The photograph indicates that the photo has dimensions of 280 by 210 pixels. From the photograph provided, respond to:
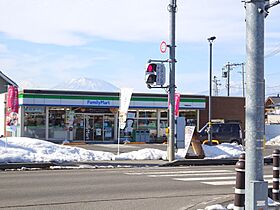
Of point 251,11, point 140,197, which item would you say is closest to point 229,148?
point 140,197

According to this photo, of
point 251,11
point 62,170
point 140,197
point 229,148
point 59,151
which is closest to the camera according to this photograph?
point 251,11

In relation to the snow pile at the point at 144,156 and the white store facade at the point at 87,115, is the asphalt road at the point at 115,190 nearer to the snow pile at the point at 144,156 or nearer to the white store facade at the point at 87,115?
the snow pile at the point at 144,156

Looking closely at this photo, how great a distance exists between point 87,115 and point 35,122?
4.24 meters

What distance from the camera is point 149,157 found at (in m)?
22.3

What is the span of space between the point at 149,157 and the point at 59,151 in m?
4.08

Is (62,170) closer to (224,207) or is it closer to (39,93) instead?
(224,207)

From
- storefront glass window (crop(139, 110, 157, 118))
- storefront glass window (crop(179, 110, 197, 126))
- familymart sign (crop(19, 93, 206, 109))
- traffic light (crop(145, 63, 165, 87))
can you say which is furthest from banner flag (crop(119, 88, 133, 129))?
storefront glass window (crop(179, 110, 197, 126))

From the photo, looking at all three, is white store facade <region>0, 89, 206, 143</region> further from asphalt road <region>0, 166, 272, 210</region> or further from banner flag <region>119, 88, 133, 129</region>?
asphalt road <region>0, 166, 272, 210</region>

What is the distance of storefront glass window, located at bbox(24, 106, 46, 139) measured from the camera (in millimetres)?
38094

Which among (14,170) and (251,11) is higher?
(251,11)

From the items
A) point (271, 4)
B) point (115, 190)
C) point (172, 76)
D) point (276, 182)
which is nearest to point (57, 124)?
point (172, 76)

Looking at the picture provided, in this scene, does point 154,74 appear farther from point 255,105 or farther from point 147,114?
point 147,114

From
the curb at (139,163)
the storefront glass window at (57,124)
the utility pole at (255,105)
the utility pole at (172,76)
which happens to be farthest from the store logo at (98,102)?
the utility pole at (255,105)

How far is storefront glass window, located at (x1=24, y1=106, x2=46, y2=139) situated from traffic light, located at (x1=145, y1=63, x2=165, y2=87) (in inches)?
813
